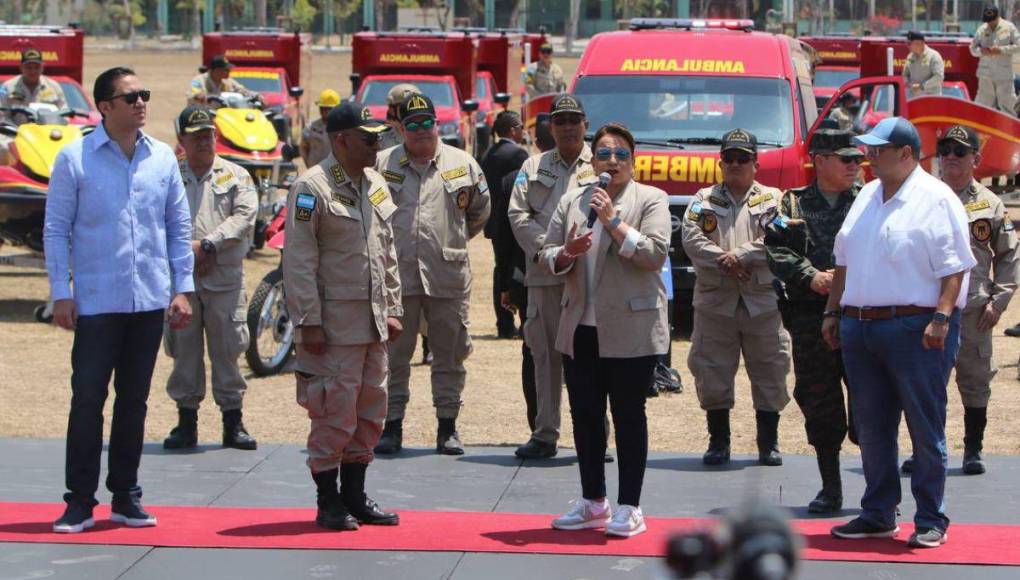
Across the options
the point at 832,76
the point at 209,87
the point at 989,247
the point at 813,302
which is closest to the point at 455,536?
the point at 813,302

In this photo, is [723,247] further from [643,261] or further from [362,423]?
[362,423]

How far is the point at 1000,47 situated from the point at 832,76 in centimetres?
682

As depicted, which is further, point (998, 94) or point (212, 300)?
point (998, 94)

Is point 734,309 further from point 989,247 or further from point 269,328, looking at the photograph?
point 269,328

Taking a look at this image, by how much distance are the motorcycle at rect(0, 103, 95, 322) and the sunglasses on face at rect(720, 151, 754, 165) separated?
668 cm

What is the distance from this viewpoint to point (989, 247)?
750 cm

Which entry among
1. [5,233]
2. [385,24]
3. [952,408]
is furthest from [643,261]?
[385,24]

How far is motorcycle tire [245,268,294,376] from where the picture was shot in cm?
1081

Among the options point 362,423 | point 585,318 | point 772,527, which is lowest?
point 362,423

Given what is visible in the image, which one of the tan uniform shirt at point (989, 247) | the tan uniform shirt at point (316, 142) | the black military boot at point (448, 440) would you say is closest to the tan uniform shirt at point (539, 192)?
the black military boot at point (448, 440)

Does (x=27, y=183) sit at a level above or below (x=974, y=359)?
above

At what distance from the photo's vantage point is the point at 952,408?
9.82m

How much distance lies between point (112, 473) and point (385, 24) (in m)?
73.1

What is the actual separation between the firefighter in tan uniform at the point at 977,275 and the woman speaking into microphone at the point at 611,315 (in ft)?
5.55
